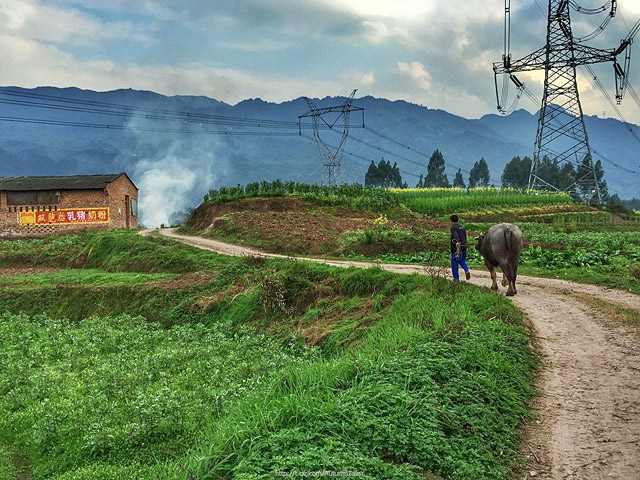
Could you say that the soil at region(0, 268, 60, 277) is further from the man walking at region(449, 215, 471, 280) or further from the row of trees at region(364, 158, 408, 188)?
the row of trees at region(364, 158, 408, 188)

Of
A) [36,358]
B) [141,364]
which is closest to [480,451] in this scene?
[141,364]

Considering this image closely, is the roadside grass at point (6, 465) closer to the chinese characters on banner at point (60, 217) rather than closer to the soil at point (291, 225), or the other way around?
the soil at point (291, 225)

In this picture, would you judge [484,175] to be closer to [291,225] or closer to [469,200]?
[469,200]

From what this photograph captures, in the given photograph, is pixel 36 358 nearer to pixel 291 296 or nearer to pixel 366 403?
pixel 291 296

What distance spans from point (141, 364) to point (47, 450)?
3.78m

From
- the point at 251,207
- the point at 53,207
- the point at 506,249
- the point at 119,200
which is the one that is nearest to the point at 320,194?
the point at 251,207

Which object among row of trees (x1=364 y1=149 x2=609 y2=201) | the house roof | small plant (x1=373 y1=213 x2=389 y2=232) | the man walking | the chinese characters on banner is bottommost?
the man walking

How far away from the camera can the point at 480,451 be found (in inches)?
218

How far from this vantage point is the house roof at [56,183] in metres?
36.7

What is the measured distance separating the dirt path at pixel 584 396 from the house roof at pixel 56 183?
3312cm

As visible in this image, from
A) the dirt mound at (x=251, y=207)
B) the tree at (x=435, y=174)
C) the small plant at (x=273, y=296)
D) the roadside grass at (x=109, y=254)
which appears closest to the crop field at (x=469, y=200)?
the dirt mound at (x=251, y=207)

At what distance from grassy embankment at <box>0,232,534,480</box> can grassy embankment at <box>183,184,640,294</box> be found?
4.84 metres

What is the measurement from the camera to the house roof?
36719 millimetres

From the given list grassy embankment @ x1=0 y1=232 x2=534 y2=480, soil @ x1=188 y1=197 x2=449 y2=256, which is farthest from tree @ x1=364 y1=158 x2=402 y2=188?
grassy embankment @ x1=0 y1=232 x2=534 y2=480
